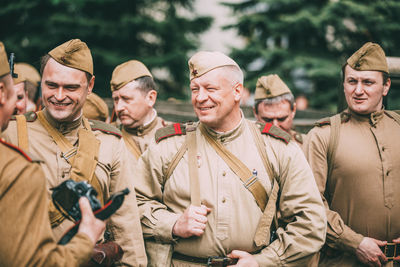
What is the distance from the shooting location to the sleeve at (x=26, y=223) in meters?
1.68

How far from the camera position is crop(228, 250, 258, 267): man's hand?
2.58m

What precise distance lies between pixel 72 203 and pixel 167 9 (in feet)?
41.2

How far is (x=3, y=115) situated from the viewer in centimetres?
191

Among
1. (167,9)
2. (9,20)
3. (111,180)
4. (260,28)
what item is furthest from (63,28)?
(111,180)

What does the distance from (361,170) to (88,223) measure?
7.68 ft

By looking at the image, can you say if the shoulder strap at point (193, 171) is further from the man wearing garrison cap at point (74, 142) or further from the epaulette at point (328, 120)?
the epaulette at point (328, 120)

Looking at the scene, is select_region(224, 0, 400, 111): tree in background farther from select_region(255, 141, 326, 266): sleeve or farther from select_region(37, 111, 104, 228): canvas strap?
select_region(37, 111, 104, 228): canvas strap

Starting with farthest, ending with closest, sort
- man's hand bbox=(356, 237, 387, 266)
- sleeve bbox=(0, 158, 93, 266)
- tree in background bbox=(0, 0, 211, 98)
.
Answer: tree in background bbox=(0, 0, 211, 98) → man's hand bbox=(356, 237, 387, 266) → sleeve bbox=(0, 158, 93, 266)

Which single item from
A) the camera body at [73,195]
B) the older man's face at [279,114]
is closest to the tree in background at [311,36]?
the older man's face at [279,114]

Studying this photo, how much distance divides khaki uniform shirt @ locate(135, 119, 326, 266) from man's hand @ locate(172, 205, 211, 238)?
69mm

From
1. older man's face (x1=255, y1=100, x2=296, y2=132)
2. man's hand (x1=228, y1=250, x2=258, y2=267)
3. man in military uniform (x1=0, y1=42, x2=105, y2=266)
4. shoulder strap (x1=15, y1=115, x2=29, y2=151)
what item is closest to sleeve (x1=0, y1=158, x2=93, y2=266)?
man in military uniform (x1=0, y1=42, x2=105, y2=266)

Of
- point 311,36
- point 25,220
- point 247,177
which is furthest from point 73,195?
point 311,36

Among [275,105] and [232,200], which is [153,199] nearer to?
[232,200]

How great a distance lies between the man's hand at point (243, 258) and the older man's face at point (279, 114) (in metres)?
2.25
